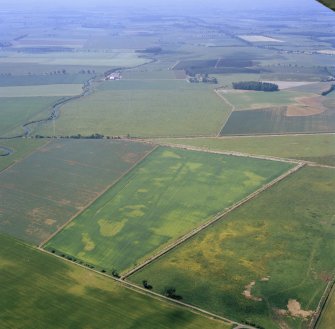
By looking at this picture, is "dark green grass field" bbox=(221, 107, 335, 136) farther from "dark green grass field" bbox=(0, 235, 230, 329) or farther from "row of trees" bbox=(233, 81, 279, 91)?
"dark green grass field" bbox=(0, 235, 230, 329)

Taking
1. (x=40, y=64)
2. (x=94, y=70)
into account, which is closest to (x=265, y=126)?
(x=94, y=70)

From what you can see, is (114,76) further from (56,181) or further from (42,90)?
(56,181)

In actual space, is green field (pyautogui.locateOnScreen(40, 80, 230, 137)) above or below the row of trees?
below

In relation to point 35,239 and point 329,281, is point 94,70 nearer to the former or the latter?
point 35,239

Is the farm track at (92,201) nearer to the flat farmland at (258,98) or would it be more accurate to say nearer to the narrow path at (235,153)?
the narrow path at (235,153)

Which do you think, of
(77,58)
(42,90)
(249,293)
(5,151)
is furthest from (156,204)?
(77,58)

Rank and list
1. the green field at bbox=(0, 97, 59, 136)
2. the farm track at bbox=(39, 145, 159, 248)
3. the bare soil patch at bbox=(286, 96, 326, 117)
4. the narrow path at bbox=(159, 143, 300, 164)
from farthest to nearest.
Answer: the bare soil patch at bbox=(286, 96, 326, 117) → the green field at bbox=(0, 97, 59, 136) → the narrow path at bbox=(159, 143, 300, 164) → the farm track at bbox=(39, 145, 159, 248)

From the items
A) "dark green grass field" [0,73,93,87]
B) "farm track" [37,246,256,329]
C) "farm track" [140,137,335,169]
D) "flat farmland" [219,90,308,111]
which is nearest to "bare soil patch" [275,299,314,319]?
"farm track" [37,246,256,329]

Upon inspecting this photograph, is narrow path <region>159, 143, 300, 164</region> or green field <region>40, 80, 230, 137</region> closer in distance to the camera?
narrow path <region>159, 143, 300, 164</region>
